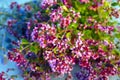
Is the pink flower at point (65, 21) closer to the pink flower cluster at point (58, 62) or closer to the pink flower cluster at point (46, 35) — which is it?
the pink flower cluster at point (46, 35)

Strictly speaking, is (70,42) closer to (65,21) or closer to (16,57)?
(65,21)

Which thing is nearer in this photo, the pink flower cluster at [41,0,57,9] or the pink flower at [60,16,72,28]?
the pink flower at [60,16,72,28]

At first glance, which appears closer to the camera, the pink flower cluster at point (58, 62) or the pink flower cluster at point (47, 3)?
the pink flower cluster at point (58, 62)

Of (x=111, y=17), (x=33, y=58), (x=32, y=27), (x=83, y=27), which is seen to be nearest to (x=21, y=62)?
(x=33, y=58)

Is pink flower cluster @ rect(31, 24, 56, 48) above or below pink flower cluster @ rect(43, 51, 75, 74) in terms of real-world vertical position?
above

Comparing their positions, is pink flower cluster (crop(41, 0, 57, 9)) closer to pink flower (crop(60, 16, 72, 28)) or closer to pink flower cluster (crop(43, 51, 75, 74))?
pink flower (crop(60, 16, 72, 28))

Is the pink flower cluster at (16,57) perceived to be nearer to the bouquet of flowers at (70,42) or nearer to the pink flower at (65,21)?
the bouquet of flowers at (70,42)

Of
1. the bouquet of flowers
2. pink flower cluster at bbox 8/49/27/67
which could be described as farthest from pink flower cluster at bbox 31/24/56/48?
pink flower cluster at bbox 8/49/27/67

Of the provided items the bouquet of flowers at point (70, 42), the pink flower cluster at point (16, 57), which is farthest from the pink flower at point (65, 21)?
the pink flower cluster at point (16, 57)

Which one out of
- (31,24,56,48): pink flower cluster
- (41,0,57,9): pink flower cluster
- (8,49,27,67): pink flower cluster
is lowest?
(8,49,27,67): pink flower cluster

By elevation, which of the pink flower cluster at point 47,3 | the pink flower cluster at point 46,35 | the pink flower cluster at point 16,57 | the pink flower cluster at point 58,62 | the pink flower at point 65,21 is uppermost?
the pink flower cluster at point 47,3

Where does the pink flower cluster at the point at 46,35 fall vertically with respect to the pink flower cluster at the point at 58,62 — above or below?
above

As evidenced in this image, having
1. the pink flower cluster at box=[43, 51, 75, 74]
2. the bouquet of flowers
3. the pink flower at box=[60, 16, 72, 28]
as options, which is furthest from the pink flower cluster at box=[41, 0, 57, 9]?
the pink flower cluster at box=[43, 51, 75, 74]

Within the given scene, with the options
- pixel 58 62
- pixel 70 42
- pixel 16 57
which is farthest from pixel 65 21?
pixel 16 57
